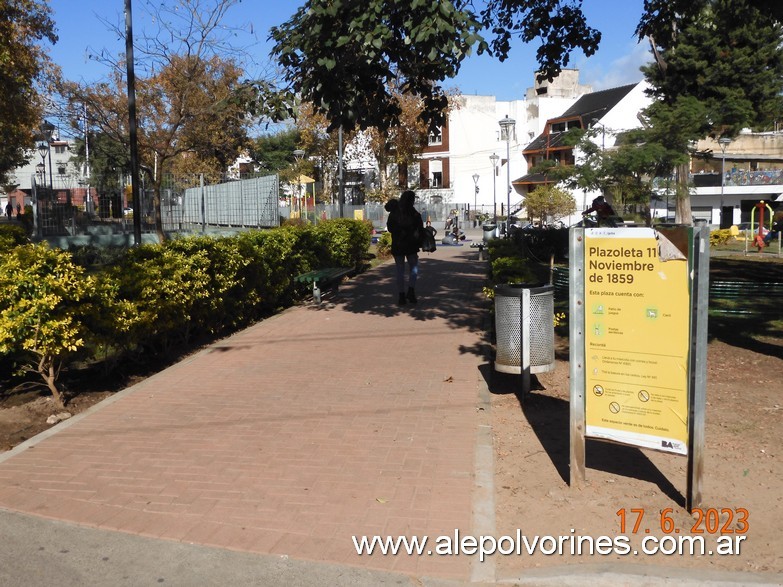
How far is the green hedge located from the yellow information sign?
179 inches

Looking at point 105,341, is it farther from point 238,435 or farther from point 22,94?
point 22,94

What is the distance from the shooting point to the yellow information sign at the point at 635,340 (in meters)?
4.66

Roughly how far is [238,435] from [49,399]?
2.24m

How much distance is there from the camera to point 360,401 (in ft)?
24.0

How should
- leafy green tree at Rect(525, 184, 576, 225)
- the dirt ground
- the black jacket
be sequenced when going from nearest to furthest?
the dirt ground
the black jacket
leafy green tree at Rect(525, 184, 576, 225)

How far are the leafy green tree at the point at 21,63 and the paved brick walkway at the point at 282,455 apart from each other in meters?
14.0

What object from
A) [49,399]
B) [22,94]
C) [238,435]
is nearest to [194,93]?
[22,94]

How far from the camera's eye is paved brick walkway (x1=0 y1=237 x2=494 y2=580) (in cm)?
466

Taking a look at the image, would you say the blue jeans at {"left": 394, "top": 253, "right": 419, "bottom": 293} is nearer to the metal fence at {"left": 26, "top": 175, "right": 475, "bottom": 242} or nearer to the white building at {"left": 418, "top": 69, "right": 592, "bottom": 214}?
the metal fence at {"left": 26, "top": 175, "right": 475, "bottom": 242}

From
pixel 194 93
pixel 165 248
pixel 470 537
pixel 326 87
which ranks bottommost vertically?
pixel 470 537

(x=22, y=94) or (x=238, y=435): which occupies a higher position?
(x=22, y=94)

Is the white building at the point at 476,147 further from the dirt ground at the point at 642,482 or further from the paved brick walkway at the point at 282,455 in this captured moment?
the dirt ground at the point at 642,482

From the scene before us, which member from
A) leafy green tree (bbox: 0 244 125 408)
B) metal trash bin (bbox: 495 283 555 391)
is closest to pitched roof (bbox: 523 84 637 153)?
metal trash bin (bbox: 495 283 555 391)

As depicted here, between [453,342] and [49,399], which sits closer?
[49,399]
